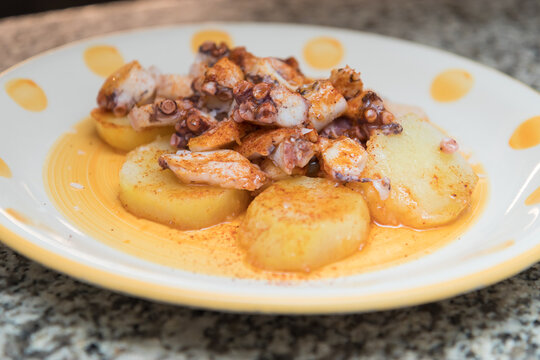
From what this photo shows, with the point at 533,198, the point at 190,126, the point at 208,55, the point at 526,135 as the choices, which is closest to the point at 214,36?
the point at 208,55

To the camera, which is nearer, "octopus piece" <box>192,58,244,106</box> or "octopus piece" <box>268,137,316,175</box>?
"octopus piece" <box>268,137,316,175</box>

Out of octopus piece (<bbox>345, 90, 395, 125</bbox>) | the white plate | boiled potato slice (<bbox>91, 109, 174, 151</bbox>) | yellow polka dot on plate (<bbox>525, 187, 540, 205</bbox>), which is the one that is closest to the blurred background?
the white plate

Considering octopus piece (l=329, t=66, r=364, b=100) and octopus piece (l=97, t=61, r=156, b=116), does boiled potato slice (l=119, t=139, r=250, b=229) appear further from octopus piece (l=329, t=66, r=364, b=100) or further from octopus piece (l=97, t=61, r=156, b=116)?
octopus piece (l=329, t=66, r=364, b=100)

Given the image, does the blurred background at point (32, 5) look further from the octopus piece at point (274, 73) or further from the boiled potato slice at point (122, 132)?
the octopus piece at point (274, 73)

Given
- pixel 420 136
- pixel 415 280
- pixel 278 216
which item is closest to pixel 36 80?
pixel 278 216

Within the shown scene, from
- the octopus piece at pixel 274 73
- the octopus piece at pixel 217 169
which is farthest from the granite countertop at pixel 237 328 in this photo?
the octopus piece at pixel 274 73

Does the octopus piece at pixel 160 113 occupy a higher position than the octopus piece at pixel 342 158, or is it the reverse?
the octopus piece at pixel 342 158
